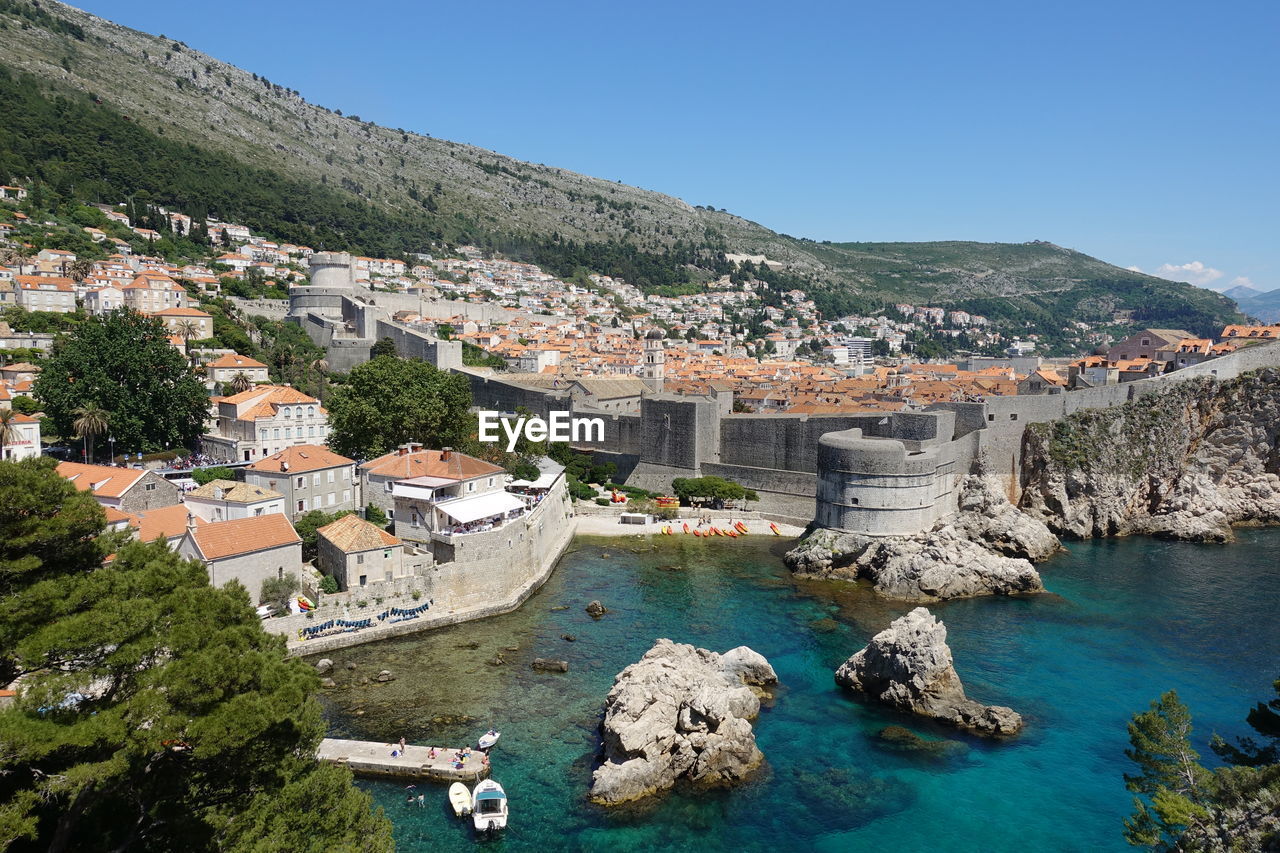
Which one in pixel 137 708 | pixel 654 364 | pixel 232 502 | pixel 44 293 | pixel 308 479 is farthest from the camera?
pixel 654 364

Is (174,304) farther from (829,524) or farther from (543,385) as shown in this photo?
(829,524)

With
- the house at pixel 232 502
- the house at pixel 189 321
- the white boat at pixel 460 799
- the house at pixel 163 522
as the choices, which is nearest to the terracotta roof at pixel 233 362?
the house at pixel 189 321

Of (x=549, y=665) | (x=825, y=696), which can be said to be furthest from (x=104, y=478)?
(x=825, y=696)

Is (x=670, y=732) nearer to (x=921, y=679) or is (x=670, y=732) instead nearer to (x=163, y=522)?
(x=921, y=679)

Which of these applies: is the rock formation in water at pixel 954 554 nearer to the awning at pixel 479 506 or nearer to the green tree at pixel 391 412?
the awning at pixel 479 506

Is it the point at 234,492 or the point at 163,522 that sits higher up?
the point at 234,492

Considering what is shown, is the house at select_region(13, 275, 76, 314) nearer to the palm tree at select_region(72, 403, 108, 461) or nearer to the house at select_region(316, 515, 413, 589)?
the palm tree at select_region(72, 403, 108, 461)
